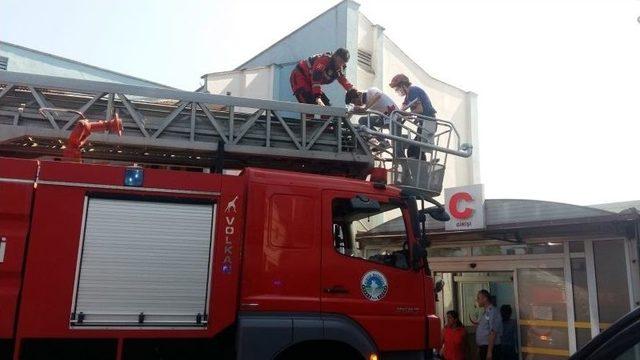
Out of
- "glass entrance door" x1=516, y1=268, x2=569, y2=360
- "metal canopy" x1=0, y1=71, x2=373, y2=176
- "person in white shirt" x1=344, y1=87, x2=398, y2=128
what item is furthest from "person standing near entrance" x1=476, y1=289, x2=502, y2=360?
"metal canopy" x1=0, y1=71, x2=373, y2=176

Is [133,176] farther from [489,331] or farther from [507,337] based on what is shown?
[507,337]

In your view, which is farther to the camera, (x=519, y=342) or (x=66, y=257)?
(x=519, y=342)

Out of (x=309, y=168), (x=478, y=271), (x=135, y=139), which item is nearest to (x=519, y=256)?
(x=478, y=271)

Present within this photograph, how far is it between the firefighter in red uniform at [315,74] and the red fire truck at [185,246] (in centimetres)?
127

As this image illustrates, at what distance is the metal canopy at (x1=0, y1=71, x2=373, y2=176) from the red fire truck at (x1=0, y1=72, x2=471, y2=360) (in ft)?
0.07

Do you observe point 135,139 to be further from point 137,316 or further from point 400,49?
point 400,49

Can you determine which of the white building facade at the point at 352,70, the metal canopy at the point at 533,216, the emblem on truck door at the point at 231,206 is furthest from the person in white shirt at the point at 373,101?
the white building facade at the point at 352,70

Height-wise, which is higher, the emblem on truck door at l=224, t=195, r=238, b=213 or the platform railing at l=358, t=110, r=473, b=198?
the platform railing at l=358, t=110, r=473, b=198

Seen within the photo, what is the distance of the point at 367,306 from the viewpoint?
16.7 ft

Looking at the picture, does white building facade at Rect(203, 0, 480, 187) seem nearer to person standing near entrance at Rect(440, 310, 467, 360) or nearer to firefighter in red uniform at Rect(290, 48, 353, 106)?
firefighter in red uniform at Rect(290, 48, 353, 106)

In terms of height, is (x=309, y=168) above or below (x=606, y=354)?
above

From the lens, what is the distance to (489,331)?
893 centimetres

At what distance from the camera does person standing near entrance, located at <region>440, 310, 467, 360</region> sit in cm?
904

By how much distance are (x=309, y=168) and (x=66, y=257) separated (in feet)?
9.50
